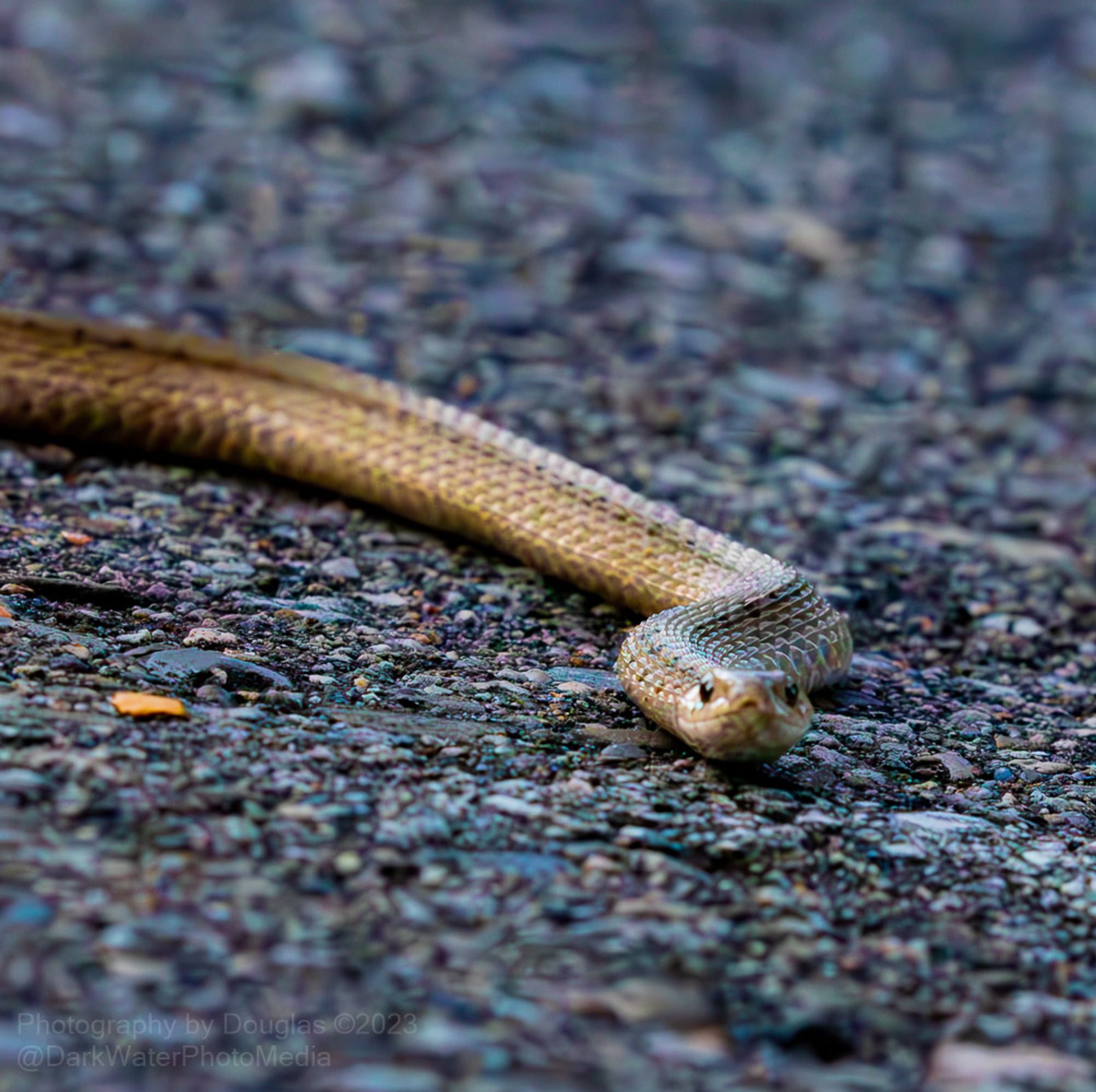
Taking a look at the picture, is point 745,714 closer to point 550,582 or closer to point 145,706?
point 145,706

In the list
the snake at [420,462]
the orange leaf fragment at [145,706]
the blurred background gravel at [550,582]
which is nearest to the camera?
the blurred background gravel at [550,582]

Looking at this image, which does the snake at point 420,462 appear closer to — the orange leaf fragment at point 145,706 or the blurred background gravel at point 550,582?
the blurred background gravel at point 550,582

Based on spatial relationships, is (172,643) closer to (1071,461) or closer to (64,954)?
(64,954)

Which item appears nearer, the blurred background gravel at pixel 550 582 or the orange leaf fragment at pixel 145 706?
the blurred background gravel at pixel 550 582

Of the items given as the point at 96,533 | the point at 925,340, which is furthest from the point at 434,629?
the point at 925,340

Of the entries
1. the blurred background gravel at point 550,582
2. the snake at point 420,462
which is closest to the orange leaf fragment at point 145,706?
the blurred background gravel at point 550,582

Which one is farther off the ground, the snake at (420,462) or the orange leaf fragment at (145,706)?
the snake at (420,462)
